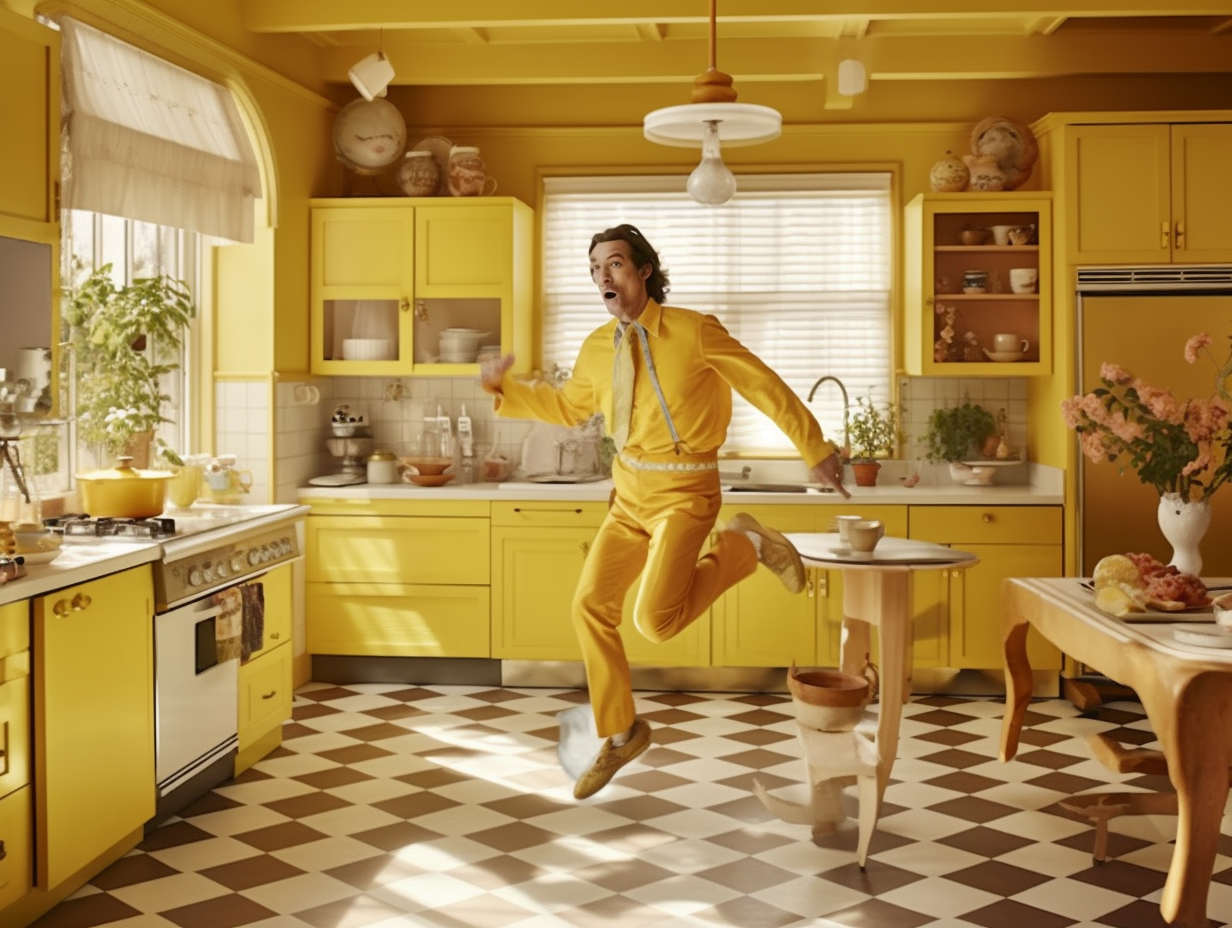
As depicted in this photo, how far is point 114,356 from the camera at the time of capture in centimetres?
514

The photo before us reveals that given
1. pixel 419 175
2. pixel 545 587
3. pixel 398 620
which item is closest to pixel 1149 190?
pixel 545 587

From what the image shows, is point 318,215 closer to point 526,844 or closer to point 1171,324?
point 526,844

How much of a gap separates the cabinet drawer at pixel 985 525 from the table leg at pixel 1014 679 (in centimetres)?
178

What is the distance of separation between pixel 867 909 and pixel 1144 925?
0.72 m

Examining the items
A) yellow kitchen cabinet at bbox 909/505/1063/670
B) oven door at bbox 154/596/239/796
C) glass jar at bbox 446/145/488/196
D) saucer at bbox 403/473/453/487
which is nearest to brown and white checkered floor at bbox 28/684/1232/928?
oven door at bbox 154/596/239/796

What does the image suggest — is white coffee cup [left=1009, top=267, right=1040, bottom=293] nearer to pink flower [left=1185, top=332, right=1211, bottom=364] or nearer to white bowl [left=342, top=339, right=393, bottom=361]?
pink flower [left=1185, top=332, right=1211, bottom=364]

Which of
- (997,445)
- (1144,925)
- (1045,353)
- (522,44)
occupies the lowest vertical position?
(1144,925)

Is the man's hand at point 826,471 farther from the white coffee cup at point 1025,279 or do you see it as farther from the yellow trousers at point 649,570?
the white coffee cup at point 1025,279

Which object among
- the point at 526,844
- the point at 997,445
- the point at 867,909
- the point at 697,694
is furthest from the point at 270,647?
the point at 997,445

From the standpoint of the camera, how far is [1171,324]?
6.18 metres

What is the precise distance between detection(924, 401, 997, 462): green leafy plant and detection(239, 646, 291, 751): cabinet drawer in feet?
11.1

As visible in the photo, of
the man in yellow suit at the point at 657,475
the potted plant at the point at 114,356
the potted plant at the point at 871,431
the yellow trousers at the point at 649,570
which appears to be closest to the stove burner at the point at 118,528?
the potted plant at the point at 114,356

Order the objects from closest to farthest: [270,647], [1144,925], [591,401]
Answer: [1144,925] → [591,401] → [270,647]

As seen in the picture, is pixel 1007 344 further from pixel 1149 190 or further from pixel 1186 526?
pixel 1186 526
